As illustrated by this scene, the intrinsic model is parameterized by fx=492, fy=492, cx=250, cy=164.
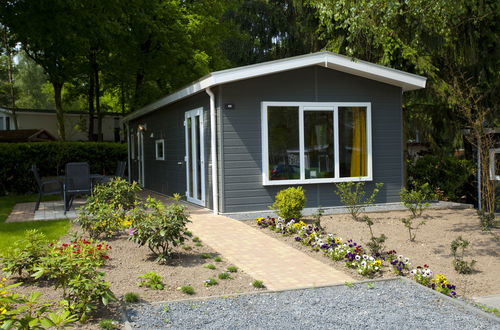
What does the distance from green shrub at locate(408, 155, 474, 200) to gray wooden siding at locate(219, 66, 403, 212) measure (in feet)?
8.55

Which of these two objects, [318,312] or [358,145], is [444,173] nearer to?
[358,145]

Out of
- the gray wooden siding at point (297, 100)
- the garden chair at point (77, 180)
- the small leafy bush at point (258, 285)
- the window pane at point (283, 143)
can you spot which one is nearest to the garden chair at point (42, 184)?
the garden chair at point (77, 180)

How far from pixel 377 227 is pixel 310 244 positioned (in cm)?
189

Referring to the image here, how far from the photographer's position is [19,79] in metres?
52.0

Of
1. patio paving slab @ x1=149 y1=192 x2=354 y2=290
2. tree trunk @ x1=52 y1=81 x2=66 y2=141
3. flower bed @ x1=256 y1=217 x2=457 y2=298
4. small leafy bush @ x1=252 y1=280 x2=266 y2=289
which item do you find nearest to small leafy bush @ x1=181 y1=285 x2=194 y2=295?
small leafy bush @ x1=252 y1=280 x2=266 y2=289

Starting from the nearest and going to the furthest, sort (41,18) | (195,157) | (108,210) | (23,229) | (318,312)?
(318,312), (108,210), (23,229), (195,157), (41,18)

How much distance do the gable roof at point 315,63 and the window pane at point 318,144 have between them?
1.02 m

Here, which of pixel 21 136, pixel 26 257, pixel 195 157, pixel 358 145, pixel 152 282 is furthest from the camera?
pixel 21 136

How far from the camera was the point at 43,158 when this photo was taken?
1583cm

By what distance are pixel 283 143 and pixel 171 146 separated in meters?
4.08

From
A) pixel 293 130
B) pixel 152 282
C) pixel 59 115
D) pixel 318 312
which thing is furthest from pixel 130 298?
pixel 59 115

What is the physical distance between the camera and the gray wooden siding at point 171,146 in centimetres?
1040

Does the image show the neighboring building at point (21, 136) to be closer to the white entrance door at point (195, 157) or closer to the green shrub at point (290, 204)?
the white entrance door at point (195, 157)

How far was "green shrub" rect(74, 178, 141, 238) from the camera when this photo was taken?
7125 millimetres
